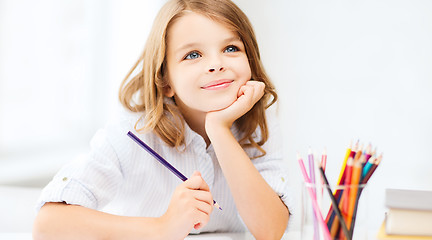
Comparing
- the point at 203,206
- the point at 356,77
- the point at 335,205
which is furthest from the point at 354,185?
the point at 356,77

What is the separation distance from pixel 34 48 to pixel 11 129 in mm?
299

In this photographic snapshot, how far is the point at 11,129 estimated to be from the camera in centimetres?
181

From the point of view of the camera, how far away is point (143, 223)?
0.84 metres

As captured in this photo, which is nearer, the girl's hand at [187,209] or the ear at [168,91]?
the girl's hand at [187,209]

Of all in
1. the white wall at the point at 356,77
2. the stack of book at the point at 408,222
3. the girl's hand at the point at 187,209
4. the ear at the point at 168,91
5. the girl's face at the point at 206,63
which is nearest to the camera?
the stack of book at the point at 408,222

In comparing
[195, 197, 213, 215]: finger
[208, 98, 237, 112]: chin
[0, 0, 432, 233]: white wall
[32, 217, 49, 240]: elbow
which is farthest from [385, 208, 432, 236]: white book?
[0, 0, 432, 233]: white wall

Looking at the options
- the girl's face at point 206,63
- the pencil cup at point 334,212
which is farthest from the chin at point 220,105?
the pencil cup at point 334,212

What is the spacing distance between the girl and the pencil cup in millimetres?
211

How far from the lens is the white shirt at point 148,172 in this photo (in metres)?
0.97

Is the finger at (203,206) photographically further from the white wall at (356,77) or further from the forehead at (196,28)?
the white wall at (356,77)

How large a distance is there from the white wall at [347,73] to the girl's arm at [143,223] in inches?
40.8

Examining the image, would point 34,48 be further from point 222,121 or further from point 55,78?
point 222,121

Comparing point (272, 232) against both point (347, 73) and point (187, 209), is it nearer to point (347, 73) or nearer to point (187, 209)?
point (187, 209)

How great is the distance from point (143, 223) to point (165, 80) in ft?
1.04
